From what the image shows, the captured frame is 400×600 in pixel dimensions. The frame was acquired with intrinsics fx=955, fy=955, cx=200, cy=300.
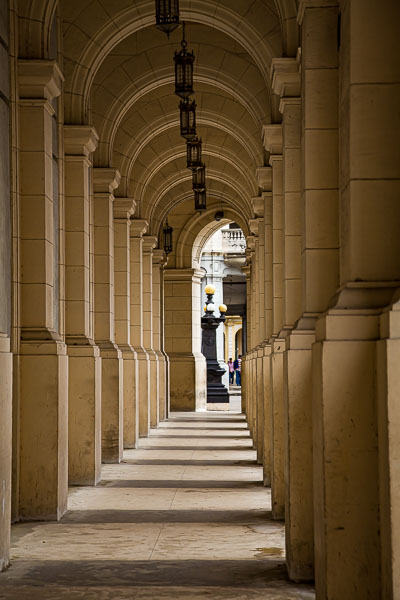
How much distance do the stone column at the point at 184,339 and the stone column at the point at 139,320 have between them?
10487 mm

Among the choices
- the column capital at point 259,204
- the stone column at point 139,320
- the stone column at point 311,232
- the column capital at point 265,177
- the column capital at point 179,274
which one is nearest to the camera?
the stone column at point 311,232

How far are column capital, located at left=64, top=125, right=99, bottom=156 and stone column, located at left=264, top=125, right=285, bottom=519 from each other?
2.24 metres

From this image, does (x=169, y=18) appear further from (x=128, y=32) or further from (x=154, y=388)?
(x=154, y=388)

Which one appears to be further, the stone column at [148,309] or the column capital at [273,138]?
the stone column at [148,309]

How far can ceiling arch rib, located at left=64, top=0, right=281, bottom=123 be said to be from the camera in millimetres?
12102

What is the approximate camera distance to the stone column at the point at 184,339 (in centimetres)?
3122

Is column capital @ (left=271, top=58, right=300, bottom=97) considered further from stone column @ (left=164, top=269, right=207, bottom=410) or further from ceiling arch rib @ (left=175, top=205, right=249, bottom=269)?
stone column @ (left=164, top=269, right=207, bottom=410)

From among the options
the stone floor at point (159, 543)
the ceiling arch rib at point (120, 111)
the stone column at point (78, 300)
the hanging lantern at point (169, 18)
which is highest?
the ceiling arch rib at point (120, 111)

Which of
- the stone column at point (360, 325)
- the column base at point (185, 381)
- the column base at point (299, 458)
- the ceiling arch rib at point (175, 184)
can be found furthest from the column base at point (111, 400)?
the column base at point (185, 381)

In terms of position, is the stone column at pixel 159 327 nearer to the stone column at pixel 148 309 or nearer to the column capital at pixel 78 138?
the stone column at pixel 148 309

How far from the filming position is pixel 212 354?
35.5 m

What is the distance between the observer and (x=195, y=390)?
31.2 metres

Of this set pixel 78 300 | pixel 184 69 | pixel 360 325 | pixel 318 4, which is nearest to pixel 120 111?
pixel 184 69

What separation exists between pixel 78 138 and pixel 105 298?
3.18 metres
